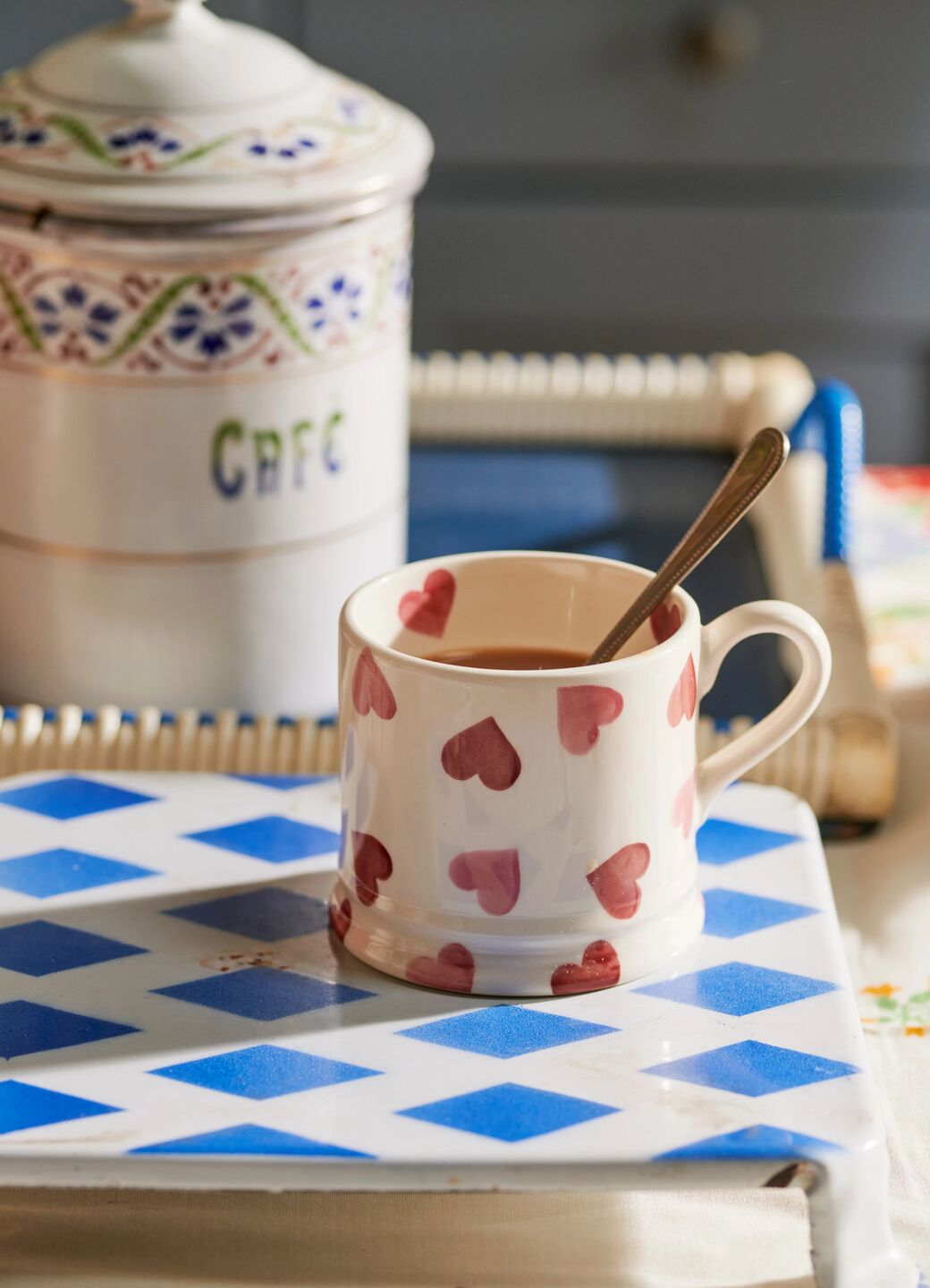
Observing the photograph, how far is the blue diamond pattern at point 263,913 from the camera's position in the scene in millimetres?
399

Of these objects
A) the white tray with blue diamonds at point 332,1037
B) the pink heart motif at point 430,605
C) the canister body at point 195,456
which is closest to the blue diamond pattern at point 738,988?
the white tray with blue diamonds at point 332,1037

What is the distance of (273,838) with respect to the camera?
0.44 metres

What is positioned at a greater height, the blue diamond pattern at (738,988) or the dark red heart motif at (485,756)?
the dark red heart motif at (485,756)

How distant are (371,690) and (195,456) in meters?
0.17

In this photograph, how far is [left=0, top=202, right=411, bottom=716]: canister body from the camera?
49 centimetres

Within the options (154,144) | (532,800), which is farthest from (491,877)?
(154,144)

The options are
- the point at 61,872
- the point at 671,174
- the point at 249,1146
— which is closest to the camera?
the point at 249,1146

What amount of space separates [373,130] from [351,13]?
0.69 meters

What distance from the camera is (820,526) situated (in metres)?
0.69

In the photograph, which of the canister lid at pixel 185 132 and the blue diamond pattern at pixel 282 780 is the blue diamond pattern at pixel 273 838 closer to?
the blue diamond pattern at pixel 282 780

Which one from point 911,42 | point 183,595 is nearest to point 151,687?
point 183,595

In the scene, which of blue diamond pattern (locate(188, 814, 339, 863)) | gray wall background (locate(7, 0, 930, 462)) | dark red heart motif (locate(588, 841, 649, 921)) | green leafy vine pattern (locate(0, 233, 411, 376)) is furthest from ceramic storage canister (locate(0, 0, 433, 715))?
gray wall background (locate(7, 0, 930, 462))

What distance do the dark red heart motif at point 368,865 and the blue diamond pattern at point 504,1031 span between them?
0.04 m

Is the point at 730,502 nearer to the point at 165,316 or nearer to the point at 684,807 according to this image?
the point at 684,807
